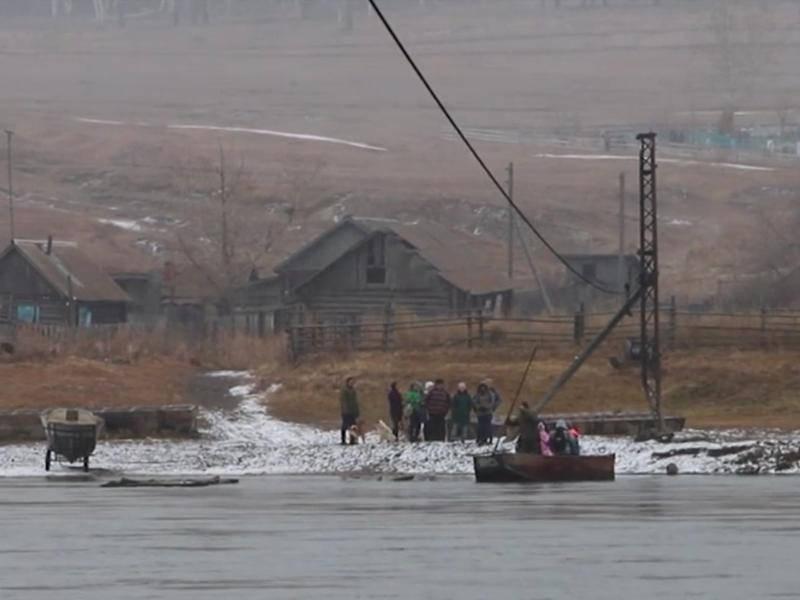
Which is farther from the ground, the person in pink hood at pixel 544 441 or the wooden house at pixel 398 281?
the wooden house at pixel 398 281

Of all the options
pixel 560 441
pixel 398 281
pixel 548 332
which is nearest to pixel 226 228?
pixel 398 281

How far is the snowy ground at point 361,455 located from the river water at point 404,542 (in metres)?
5.57

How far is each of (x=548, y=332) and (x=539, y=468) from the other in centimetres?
2742

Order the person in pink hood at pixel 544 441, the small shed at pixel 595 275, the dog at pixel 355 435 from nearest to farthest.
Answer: the person in pink hood at pixel 544 441 < the dog at pixel 355 435 < the small shed at pixel 595 275

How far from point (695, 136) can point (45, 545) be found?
5284 inches

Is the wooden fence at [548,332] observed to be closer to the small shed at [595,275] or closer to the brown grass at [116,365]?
the brown grass at [116,365]

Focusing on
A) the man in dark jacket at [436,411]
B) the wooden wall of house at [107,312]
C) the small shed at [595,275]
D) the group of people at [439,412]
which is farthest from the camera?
the small shed at [595,275]

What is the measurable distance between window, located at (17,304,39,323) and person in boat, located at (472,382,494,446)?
46.7 metres

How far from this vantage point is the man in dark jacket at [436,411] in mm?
51844

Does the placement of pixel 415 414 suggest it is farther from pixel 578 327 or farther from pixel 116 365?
pixel 116 365

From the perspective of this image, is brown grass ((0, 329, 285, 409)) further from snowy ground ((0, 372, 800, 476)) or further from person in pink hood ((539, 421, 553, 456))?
person in pink hood ((539, 421, 553, 456))

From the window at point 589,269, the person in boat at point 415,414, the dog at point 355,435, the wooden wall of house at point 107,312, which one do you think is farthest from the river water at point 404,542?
the window at point 589,269

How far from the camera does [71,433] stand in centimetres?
4881

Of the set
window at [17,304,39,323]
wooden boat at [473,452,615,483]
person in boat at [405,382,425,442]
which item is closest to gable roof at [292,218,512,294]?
window at [17,304,39,323]
